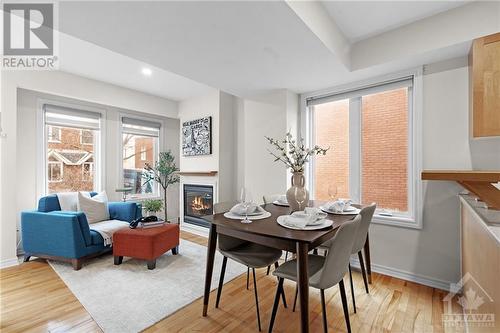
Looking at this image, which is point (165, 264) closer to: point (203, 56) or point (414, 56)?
point (203, 56)

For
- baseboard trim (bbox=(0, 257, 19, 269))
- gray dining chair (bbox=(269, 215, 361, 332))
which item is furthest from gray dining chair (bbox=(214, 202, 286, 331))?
baseboard trim (bbox=(0, 257, 19, 269))

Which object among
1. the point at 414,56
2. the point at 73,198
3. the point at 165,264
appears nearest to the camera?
the point at 414,56

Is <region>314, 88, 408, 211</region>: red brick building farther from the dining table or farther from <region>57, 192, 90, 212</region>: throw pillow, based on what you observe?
<region>57, 192, 90, 212</region>: throw pillow

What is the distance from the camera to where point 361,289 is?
228 centimetres

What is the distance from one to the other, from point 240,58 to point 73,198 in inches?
119

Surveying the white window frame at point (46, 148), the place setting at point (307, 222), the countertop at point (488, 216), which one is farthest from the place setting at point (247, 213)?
the white window frame at point (46, 148)

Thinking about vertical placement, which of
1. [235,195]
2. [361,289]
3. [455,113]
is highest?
[455,113]

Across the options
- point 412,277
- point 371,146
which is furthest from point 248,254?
point 371,146

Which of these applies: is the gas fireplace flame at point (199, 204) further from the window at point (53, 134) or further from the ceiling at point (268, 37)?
the window at point (53, 134)

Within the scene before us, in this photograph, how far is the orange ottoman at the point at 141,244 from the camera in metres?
2.69

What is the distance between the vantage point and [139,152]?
4652mm

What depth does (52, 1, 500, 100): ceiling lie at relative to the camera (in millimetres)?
1569

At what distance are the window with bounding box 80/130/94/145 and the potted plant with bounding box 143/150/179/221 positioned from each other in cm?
106

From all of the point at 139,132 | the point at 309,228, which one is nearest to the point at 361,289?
the point at 309,228
